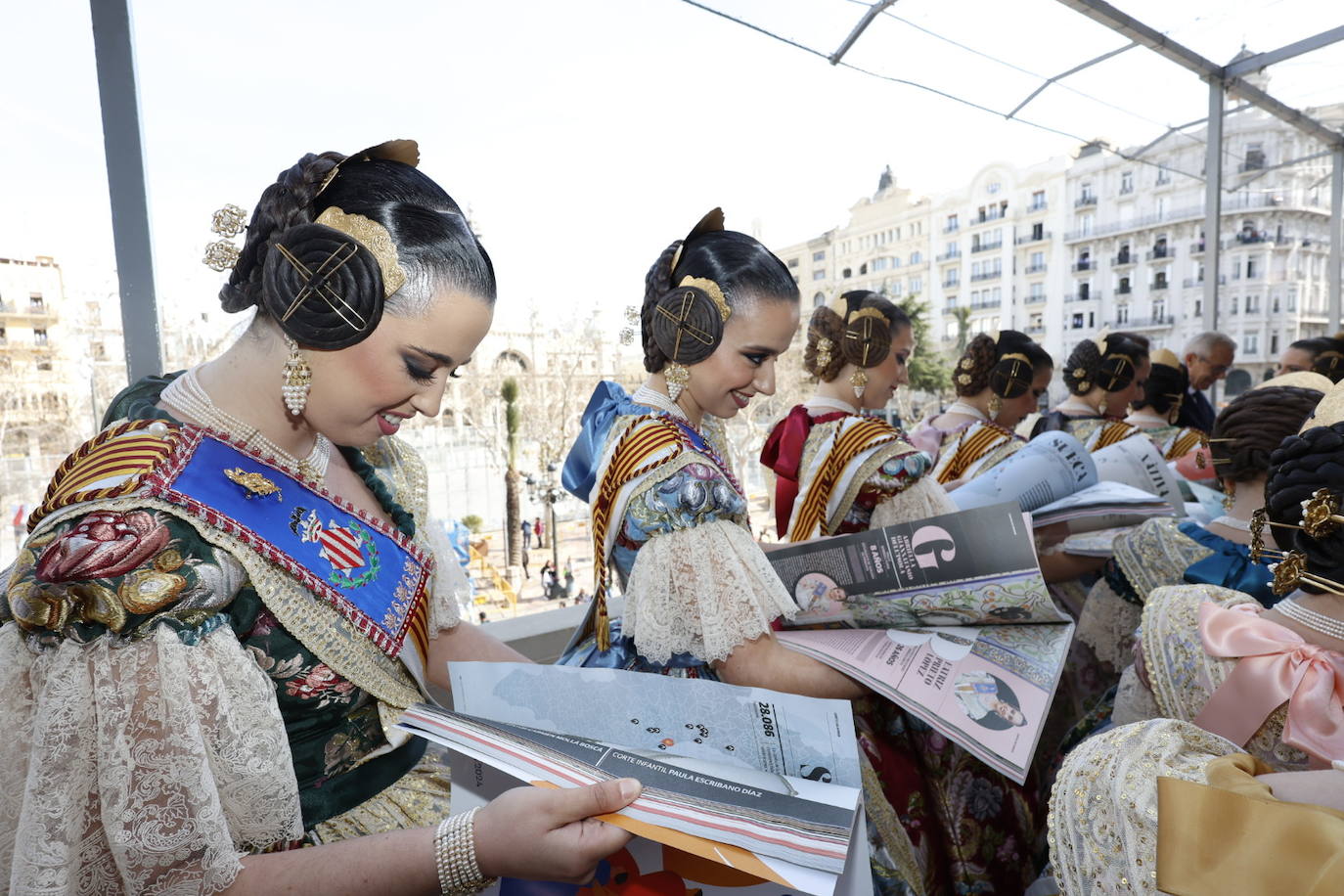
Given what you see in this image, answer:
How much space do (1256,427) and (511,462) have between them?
9.26 metres

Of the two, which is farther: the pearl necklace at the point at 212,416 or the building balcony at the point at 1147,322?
the building balcony at the point at 1147,322

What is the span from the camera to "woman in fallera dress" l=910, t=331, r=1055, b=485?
3064mm

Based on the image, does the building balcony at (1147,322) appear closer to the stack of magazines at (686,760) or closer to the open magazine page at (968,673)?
the open magazine page at (968,673)

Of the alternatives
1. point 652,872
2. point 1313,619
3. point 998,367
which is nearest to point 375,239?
point 652,872

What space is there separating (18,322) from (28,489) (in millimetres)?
999

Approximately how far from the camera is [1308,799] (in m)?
0.68

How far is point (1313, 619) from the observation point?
98 cm

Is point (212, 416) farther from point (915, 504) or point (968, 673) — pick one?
point (915, 504)

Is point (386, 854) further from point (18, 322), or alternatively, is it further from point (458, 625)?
point (18, 322)

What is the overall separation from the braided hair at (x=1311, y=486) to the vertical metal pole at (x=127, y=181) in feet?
7.64

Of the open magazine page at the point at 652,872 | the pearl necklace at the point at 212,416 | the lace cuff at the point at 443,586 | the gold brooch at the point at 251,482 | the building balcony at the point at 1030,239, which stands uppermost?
the building balcony at the point at 1030,239

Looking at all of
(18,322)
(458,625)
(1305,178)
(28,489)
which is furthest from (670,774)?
(1305,178)

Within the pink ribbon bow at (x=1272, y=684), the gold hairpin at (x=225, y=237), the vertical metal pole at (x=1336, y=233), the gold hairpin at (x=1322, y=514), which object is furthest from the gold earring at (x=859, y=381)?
the vertical metal pole at (x=1336, y=233)

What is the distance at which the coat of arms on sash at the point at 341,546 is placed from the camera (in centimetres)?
95
